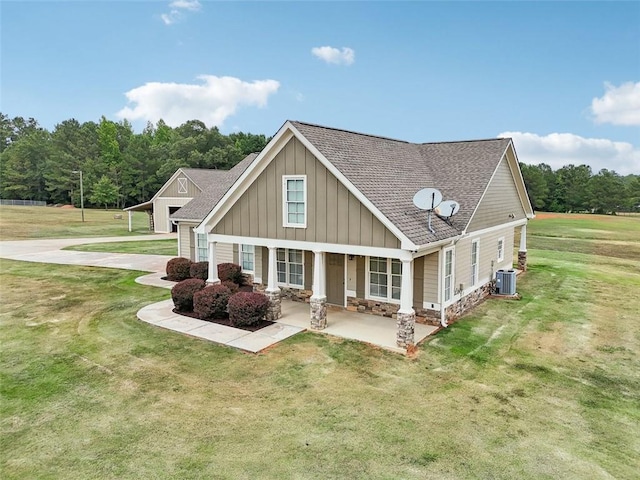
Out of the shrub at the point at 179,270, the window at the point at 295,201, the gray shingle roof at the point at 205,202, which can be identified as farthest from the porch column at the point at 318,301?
the gray shingle roof at the point at 205,202

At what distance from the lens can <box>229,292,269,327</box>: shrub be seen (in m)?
11.7

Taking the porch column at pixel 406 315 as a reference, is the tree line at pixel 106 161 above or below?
above

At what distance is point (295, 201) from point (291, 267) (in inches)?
141

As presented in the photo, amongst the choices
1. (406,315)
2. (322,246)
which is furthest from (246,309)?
(406,315)

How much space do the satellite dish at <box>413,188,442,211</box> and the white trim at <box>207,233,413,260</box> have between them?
1.64 metres

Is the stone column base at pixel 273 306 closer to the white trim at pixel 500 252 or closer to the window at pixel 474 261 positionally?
the window at pixel 474 261

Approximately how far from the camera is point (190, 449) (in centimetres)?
620

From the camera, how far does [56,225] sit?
4475 cm

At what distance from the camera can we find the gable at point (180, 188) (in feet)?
120

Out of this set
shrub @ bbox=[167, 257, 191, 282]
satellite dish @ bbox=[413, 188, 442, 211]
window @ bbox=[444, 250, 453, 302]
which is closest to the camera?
satellite dish @ bbox=[413, 188, 442, 211]

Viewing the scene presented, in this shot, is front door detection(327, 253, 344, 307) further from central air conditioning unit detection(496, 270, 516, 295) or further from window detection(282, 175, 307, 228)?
central air conditioning unit detection(496, 270, 516, 295)

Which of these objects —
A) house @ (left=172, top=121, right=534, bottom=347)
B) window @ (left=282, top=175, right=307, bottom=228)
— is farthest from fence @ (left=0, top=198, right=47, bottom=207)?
window @ (left=282, top=175, right=307, bottom=228)

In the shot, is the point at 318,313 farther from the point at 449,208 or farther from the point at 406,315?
the point at 449,208

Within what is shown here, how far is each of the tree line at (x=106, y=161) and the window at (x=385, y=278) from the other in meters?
54.5
